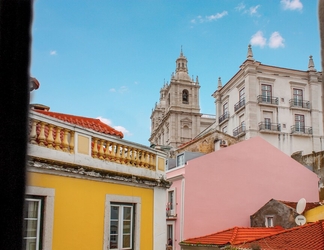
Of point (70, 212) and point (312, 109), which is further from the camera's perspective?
point (312, 109)

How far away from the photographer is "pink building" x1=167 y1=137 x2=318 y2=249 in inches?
722

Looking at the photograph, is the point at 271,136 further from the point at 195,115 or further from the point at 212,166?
the point at 195,115

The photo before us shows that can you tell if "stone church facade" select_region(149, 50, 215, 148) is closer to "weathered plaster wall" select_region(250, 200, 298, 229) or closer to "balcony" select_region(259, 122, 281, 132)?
"balcony" select_region(259, 122, 281, 132)

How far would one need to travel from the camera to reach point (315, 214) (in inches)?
569

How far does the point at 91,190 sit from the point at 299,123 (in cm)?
2739

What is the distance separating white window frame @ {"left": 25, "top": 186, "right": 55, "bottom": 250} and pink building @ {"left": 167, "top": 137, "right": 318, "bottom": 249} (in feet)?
42.5

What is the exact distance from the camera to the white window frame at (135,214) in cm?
666

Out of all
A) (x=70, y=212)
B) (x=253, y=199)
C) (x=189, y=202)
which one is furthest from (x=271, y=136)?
(x=70, y=212)

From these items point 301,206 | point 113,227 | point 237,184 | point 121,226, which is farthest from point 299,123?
point 113,227

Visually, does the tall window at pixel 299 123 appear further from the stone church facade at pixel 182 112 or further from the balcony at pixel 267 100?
the stone church facade at pixel 182 112

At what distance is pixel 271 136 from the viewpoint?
3073 centimetres

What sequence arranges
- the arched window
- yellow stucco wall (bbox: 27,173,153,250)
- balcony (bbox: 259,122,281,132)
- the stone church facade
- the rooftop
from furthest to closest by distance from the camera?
the arched window < the stone church facade < balcony (bbox: 259,122,281,132) < the rooftop < yellow stucco wall (bbox: 27,173,153,250)

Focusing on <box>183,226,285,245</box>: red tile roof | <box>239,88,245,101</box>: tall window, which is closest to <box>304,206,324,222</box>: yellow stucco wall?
<box>183,226,285,245</box>: red tile roof

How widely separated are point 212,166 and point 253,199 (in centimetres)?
244
